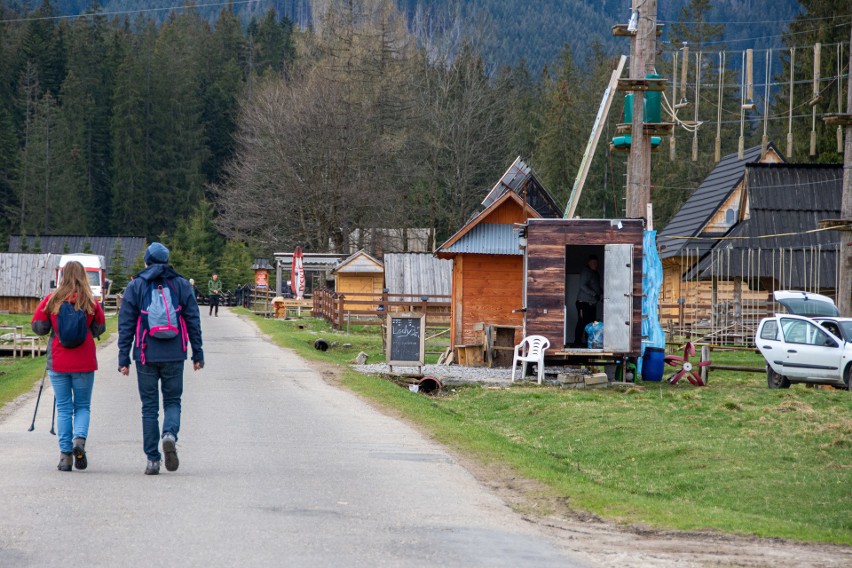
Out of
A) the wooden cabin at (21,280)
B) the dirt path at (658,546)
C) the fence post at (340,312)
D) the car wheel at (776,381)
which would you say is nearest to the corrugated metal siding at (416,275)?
the fence post at (340,312)

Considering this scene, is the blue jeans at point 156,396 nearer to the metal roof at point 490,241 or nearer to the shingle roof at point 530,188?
the metal roof at point 490,241

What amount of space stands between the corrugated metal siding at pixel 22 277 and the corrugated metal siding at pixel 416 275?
24.7m

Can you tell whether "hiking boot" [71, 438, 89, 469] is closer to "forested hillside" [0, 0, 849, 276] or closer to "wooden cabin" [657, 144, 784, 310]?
"forested hillside" [0, 0, 849, 276]

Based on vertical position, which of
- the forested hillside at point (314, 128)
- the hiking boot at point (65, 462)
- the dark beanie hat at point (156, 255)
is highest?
the forested hillside at point (314, 128)

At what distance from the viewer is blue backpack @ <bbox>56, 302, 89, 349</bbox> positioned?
36.3ft

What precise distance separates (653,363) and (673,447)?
1028cm

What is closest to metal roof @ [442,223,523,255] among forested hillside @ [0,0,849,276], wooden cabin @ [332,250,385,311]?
forested hillside @ [0,0,849,276]

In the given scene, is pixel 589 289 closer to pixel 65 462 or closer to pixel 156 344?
pixel 156 344

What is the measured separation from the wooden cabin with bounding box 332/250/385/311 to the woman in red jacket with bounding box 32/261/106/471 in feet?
154

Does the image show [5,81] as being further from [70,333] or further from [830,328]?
[70,333]

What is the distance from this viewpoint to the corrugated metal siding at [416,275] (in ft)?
172

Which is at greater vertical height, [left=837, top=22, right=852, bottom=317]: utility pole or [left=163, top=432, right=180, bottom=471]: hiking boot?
[left=837, top=22, right=852, bottom=317]: utility pole

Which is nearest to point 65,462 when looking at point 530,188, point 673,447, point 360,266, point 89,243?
point 673,447

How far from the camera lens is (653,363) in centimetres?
2500
